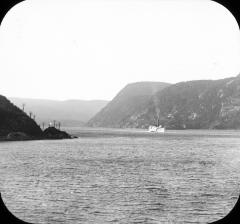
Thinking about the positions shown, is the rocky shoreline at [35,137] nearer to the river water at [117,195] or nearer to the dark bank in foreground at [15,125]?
the dark bank in foreground at [15,125]

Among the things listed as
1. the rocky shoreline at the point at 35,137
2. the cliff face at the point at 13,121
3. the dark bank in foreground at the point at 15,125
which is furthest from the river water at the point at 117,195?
the rocky shoreline at the point at 35,137

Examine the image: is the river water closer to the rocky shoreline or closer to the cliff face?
the cliff face

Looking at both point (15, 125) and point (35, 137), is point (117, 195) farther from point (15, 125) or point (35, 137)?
point (35, 137)

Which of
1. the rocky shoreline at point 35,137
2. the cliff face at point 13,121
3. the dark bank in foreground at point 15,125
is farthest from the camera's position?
the rocky shoreline at point 35,137

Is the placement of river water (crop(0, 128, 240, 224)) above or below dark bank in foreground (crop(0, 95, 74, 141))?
below

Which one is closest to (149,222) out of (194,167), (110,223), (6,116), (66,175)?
(110,223)

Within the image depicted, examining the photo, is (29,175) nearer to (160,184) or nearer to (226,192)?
(160,184)

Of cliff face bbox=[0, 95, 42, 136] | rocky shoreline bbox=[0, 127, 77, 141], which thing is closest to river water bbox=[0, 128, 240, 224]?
cliff face bbox=[0, 95, 42, 136]

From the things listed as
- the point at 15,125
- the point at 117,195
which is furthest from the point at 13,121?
the point at 117,195
